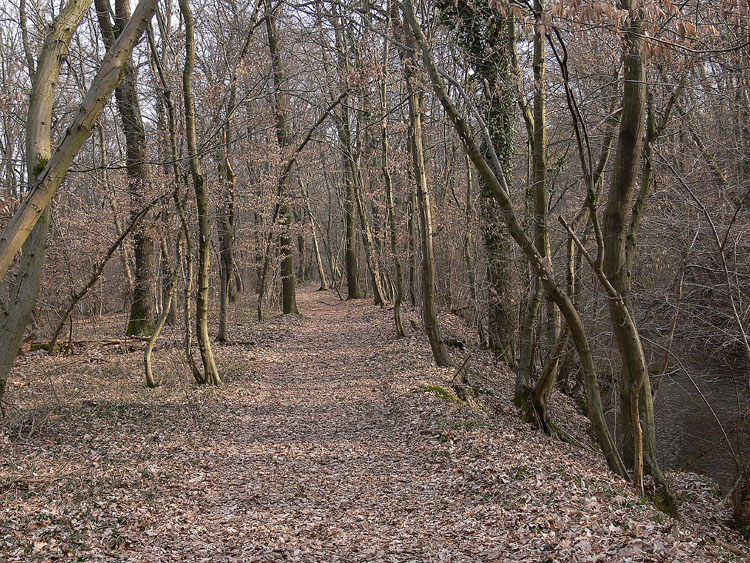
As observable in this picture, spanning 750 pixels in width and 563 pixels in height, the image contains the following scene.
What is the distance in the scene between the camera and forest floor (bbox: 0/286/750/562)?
15.7 ft

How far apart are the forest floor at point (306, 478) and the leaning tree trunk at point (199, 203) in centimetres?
69

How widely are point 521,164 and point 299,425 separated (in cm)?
846

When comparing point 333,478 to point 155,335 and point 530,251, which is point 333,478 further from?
point 155,335

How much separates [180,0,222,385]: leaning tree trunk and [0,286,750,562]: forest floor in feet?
2.28

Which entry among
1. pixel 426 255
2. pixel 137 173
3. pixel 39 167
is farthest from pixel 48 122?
pixel 137 173

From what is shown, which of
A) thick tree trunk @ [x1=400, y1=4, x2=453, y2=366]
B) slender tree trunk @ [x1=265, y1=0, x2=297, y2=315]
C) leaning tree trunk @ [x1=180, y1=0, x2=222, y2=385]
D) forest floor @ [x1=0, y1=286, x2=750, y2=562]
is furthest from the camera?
slender tree trunk @ [x1=265, y1=0, x2=297, y2=315]

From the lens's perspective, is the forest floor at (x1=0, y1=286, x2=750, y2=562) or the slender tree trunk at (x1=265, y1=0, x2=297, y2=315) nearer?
the forest floor at (x1=0, y1=286, x2=750, y2=562)

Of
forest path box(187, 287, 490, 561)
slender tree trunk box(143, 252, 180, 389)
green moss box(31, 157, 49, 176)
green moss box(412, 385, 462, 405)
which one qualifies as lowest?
forest path box(187, 287, 490, 561)

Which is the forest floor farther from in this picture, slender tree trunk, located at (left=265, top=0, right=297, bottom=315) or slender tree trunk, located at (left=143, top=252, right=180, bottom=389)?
slender tree trunk, located at (left=265, top=0, right=297, bottom=315)

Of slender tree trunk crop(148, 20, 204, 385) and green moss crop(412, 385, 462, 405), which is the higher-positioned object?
slender tree trunk crop(148, 20, 204, 385)

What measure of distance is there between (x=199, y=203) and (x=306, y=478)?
5.59 meters

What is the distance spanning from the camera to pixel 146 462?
6730 millimetres

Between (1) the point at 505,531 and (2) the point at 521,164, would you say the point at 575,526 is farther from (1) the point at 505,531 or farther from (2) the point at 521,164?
(2) the point at 521,164

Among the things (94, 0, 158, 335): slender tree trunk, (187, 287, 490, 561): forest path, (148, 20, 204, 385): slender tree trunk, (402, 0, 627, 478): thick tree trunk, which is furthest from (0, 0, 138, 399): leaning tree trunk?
(94, 0, 158, 335): slender tree trunk
